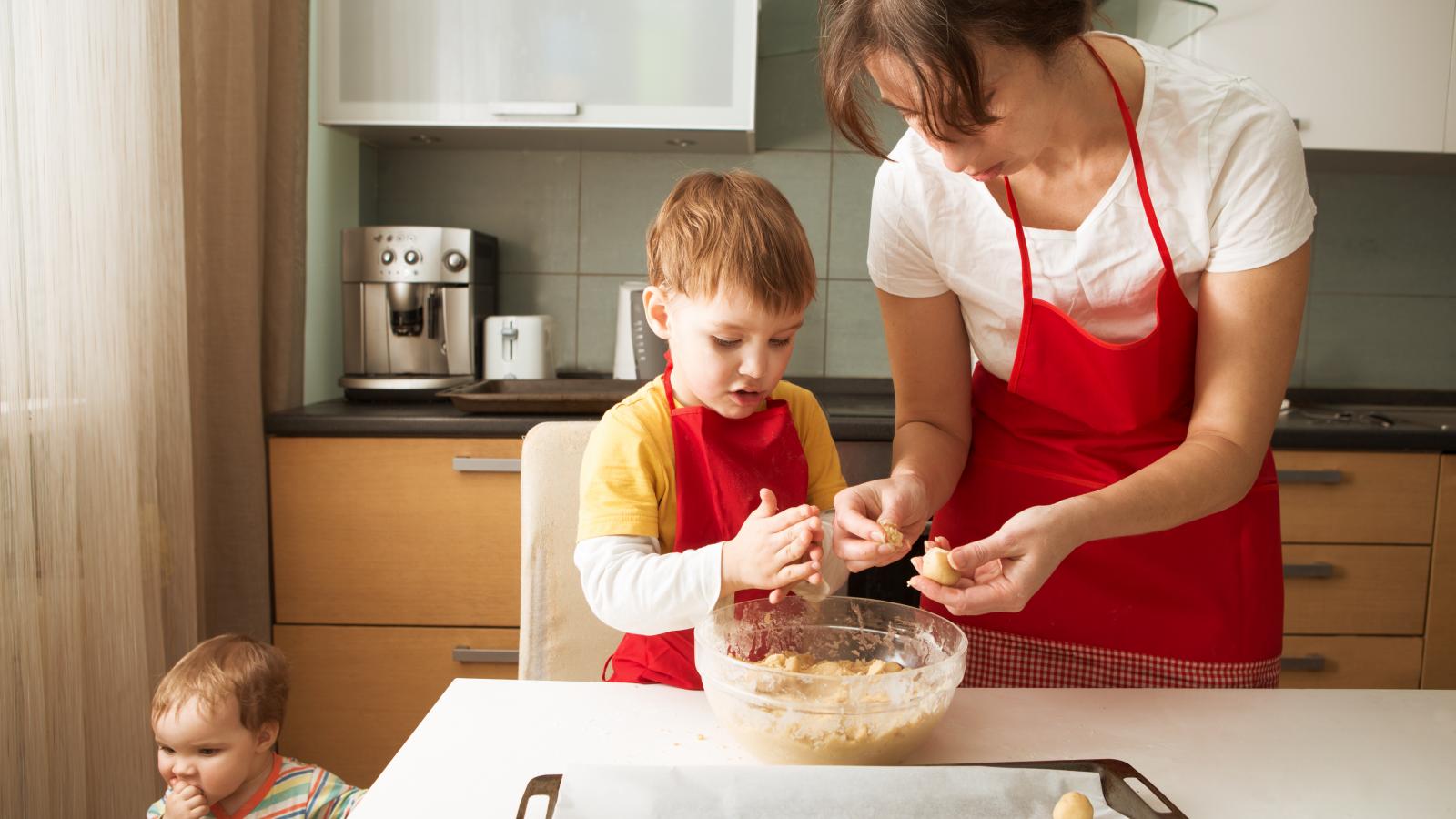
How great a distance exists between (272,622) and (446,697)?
4.12ft

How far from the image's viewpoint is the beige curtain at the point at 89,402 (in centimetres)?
142

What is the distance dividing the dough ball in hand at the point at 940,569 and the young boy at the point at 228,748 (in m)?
0.78

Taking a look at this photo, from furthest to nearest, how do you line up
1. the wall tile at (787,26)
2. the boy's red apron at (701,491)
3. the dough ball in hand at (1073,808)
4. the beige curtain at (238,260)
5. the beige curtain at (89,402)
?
the wall tile at (787,26), the beige curtain at (238,260), the beige curtain at (89,402), the boy's red apron at (701,491), the dough ball in hand at (1073,808)

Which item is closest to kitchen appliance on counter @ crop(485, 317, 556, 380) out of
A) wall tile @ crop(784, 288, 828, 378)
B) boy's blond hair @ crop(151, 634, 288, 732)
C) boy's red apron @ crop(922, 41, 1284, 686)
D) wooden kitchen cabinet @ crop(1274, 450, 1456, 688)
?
wall tile @ crop(784, 288, 828, 378)

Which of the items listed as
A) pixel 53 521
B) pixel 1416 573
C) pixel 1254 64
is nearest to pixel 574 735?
pixel 53 521

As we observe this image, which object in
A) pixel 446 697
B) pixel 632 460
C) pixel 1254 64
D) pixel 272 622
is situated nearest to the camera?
pixel 446 697

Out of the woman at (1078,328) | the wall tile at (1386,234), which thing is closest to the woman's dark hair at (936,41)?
the woman at (1078,328)

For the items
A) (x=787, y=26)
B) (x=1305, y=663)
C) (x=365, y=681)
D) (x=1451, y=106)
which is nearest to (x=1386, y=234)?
(x=1451, y=106)

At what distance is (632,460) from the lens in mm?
1073

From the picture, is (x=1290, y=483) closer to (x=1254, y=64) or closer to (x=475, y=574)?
(x=1254, y=64)

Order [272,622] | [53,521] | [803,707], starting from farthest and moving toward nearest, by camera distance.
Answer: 1. [272,622]
2. [53,521]
3. [803,707]

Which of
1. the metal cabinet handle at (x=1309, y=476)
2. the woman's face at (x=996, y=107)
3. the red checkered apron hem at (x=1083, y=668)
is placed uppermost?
the woman's face at (x=996, y=107)

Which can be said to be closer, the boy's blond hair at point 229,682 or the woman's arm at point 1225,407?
the woman's arm at point 1225,407

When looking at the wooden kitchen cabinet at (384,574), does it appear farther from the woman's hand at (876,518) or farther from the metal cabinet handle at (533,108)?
the woman's hand at (876,518)
